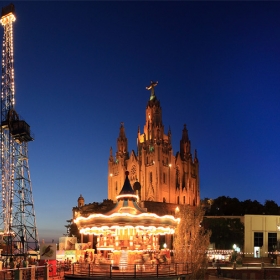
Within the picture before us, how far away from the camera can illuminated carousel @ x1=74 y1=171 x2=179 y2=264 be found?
28422 millimetres

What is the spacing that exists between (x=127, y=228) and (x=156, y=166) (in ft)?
265

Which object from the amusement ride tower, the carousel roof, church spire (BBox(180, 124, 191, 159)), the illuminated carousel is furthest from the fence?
church spire (BBox(180, 124, 191, 159))

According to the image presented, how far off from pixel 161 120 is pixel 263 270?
257 ft

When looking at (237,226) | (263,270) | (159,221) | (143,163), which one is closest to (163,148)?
(143,163)

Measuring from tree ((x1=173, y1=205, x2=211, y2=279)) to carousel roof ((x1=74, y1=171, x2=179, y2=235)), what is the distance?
1.97 metres

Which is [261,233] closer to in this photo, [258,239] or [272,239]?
[258,239]

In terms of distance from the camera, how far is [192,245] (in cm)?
3409

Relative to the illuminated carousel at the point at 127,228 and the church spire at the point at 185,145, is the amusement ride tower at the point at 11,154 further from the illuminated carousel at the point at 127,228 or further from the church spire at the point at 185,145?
the church spire at the point at 185,145

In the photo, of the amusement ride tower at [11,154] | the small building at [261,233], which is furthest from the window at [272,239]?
the amusement ride tower at [11,154]

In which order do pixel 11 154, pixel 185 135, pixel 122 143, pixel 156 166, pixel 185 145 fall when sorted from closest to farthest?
pixel 11 154 < pixel 156 166 < pixel 122 143 < pixel 185 145 < pixel 185 135

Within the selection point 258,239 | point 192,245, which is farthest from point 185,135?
point 192,245

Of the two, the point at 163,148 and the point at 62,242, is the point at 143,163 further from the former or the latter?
the point at 62,242

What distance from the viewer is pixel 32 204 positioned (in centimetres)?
6506

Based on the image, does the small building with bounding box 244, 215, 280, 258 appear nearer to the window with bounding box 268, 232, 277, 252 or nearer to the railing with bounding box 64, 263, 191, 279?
the window with bounding box 268, 232, 277, 252
